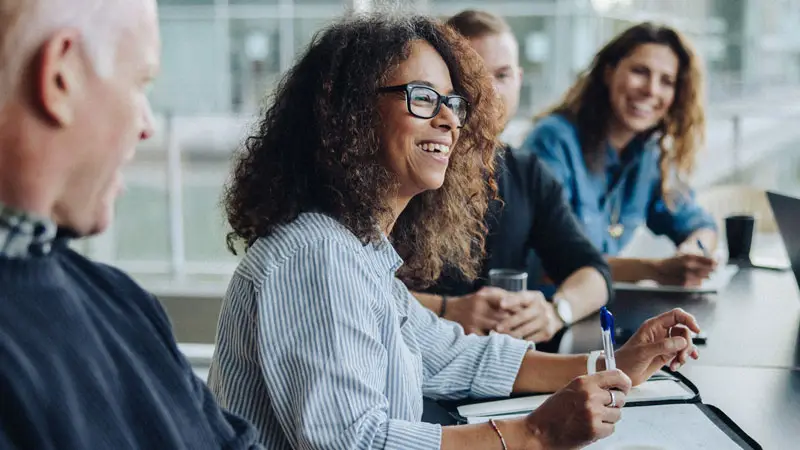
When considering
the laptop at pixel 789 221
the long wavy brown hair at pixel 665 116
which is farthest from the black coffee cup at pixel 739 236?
the laptop at pixel 789 221

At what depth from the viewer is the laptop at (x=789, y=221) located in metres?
1.90

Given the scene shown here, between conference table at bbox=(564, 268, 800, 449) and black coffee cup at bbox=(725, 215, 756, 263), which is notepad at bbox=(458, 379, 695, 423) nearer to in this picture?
conference table at bbox=(564, 268, 800, 449)

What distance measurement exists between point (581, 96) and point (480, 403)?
168 centimetres

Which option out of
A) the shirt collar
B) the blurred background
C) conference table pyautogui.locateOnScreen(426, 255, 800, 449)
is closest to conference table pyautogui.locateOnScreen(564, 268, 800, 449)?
conference table pyautogui.locateOnScreen(426, 255, 800, 449)

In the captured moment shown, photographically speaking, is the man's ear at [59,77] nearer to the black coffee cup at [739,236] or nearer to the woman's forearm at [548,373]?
the woman's forearm at [548,373]

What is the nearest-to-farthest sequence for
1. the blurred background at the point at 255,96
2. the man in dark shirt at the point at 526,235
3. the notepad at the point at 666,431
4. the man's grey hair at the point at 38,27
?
the man's grey hair at the point at 38,27 → the notepad at the point at 666,431 → the man in dark shirt at the point at 526,235 → the blurred background at the point at 255,96

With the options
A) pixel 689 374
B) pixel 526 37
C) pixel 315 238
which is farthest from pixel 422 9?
pixel 526 37

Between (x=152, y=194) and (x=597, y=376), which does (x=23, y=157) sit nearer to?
(x=597, y=376)

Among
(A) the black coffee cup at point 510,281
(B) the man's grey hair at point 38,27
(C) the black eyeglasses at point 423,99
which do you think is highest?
(B) the man's grey hair at point 38,27

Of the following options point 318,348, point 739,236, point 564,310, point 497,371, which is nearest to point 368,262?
point 318,348

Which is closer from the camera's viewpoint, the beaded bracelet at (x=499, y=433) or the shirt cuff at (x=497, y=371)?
the beaded bracelet at (x=499, y=433)

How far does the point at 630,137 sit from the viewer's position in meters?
2.91

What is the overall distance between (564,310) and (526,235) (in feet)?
1.39

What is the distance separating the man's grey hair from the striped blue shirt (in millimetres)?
575
